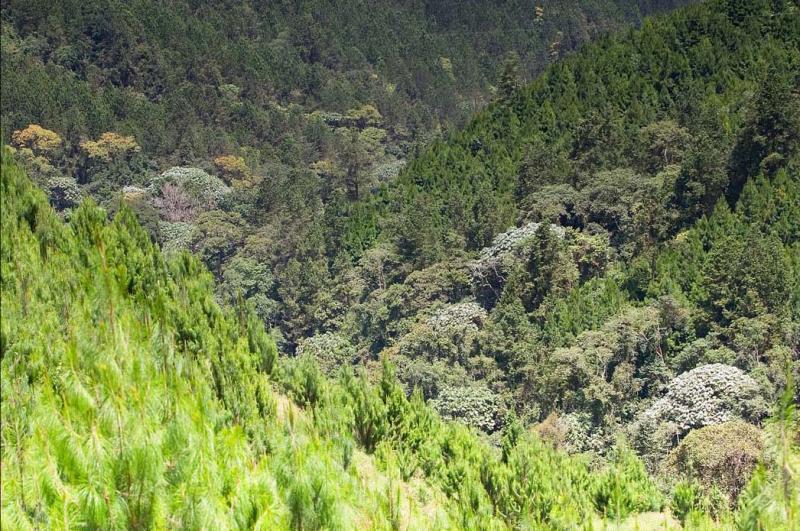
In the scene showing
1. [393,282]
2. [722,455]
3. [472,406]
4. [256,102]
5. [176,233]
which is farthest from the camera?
[256,102]

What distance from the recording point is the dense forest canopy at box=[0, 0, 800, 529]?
13.3ft

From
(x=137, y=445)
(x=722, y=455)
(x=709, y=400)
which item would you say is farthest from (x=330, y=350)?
(x=137, y=445)

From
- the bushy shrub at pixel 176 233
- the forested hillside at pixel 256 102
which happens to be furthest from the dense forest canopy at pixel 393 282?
the bushy shrub at pixel 176 233

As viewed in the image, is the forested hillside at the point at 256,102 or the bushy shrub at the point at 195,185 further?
the bushy shrub at the point at 195,185

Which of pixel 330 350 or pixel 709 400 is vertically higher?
pixel 709 400

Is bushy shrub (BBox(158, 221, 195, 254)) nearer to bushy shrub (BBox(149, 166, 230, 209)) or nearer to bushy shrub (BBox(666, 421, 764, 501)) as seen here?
bushy shrub (BBox(149, 166, 230, 209))

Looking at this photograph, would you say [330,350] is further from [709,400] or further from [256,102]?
[256,102]

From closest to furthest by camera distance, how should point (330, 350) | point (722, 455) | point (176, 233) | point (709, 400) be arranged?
1. point (722, 455)
2. point (709, 400)
3. point (330, 350)
4. point (176, 233)

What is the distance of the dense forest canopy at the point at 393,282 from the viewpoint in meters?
4.04

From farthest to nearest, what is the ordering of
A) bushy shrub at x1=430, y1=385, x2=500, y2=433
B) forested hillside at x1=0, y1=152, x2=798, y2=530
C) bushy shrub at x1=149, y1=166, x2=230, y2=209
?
bushy shrub at x1=149, y1=166, x2=230, y2=209
bushy shrub at x1=430, y1=385, x2=500, y2=433
forested hillside at x1=0, y1=152, x2=798, y2=530

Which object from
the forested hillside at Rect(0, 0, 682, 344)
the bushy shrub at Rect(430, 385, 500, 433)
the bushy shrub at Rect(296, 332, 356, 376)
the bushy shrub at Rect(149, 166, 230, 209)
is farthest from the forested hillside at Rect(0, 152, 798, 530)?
the bushy shrub at Rect(149, 166, 230, 209)

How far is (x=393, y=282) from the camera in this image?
1629 inches

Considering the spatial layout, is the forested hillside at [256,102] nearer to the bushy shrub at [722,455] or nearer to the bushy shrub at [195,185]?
the bushy shrub at [195,185]

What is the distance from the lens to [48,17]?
244 ft
